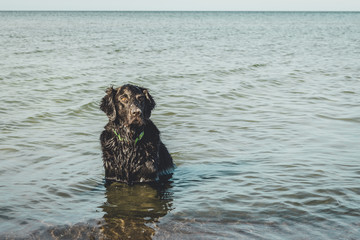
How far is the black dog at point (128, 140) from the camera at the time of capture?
20.8 feet

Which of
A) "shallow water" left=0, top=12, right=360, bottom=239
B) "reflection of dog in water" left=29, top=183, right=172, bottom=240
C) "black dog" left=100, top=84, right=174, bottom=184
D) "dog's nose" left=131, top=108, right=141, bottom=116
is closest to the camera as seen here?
"reflection of dog in water" left=29, top=183, right=172, bottom=240

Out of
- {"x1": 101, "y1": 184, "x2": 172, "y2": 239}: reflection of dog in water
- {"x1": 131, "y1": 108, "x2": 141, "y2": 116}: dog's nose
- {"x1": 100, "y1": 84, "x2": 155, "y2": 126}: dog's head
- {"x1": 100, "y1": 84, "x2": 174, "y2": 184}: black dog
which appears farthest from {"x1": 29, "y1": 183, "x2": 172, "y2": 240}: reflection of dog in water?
{"x1": 131, "y1": 108, "x2": 141, "y2": 116}: dog's nose

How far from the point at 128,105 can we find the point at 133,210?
4.80ft

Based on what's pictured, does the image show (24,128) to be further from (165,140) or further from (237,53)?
(237,53)

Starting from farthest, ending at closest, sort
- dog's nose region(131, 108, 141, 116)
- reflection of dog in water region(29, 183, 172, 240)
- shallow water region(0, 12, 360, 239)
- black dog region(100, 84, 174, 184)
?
black dog region(100, 84, 174, 184) < dog's nose region(131, 108, 141, 116) < shallow water region(0, 12, 360, 239) < reflection of dog in water region(29, 183, 172, 240)

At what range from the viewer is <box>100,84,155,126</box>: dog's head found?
20.3 feet

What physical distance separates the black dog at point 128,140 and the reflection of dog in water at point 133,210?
0.22m

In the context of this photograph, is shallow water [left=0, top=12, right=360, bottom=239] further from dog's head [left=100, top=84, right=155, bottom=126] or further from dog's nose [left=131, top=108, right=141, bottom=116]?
dog's nose [left=131, top=108, right=141, bottom=116]

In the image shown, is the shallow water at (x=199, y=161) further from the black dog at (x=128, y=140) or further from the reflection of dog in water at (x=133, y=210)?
the black dog at (x=128, y=140)

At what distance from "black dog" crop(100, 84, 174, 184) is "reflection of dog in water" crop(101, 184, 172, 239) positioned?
22 centimetres

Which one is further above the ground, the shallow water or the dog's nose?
the dog's nose

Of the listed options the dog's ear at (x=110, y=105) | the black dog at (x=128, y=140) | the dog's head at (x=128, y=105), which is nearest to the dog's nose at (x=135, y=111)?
the dog's head at (x=128, y=105)

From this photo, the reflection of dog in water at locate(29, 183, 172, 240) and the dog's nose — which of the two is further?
the dog's nose

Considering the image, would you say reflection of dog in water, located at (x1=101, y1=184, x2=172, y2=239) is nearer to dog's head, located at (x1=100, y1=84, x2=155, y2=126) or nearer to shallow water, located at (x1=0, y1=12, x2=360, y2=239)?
shallow water, located at (x1=0, y1=12, x2=360, y2=239)
